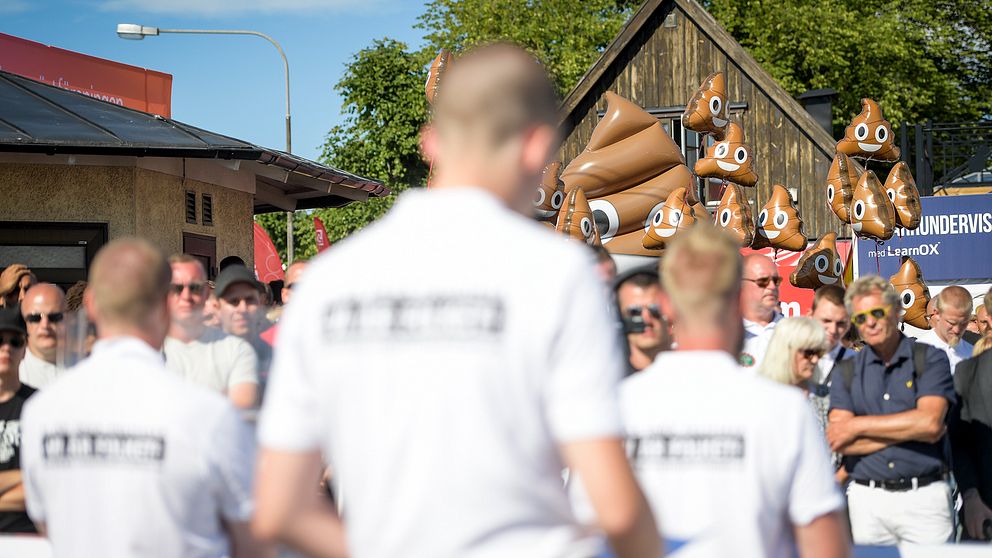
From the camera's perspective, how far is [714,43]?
2475cm

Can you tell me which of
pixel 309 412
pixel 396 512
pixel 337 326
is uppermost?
pixel 337 326

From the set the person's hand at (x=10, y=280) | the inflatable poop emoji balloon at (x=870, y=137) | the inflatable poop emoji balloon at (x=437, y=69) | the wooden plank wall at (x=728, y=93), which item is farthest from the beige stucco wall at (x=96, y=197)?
the wooden plank wall at (x=728, y=93)

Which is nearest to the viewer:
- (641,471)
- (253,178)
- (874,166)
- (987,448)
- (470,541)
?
(470,541)

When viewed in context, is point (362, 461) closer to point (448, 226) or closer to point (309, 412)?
point (309, 412)

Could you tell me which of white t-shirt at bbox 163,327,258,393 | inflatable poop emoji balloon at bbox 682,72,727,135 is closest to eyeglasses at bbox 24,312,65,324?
white t-shirt at bbox 163,327,258,393

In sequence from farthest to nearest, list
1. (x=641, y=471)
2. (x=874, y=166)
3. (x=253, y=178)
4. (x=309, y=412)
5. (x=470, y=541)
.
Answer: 1. (x=874, y=166)
2. (x=253, y=178)
3. (x=641, y=471)
4. (x=309, y=412)
5. (x=470, y=541)

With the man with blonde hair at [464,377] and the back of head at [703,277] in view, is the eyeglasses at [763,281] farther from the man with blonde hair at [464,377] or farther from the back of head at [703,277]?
the man with blonde hair at [464,377]

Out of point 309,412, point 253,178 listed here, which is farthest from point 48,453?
point 253,178

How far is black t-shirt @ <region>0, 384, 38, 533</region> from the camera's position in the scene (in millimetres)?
4250

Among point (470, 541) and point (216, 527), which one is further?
point (216, 527)

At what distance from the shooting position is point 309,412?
6.18 ft

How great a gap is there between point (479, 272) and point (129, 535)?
1.31 m

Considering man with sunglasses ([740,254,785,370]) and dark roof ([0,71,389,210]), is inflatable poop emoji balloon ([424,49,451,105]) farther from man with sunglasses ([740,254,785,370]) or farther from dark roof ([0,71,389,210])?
man with sunglasses ([740,254,785,370])

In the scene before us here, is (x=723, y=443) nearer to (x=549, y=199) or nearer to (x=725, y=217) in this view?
(x=725, y=217)
